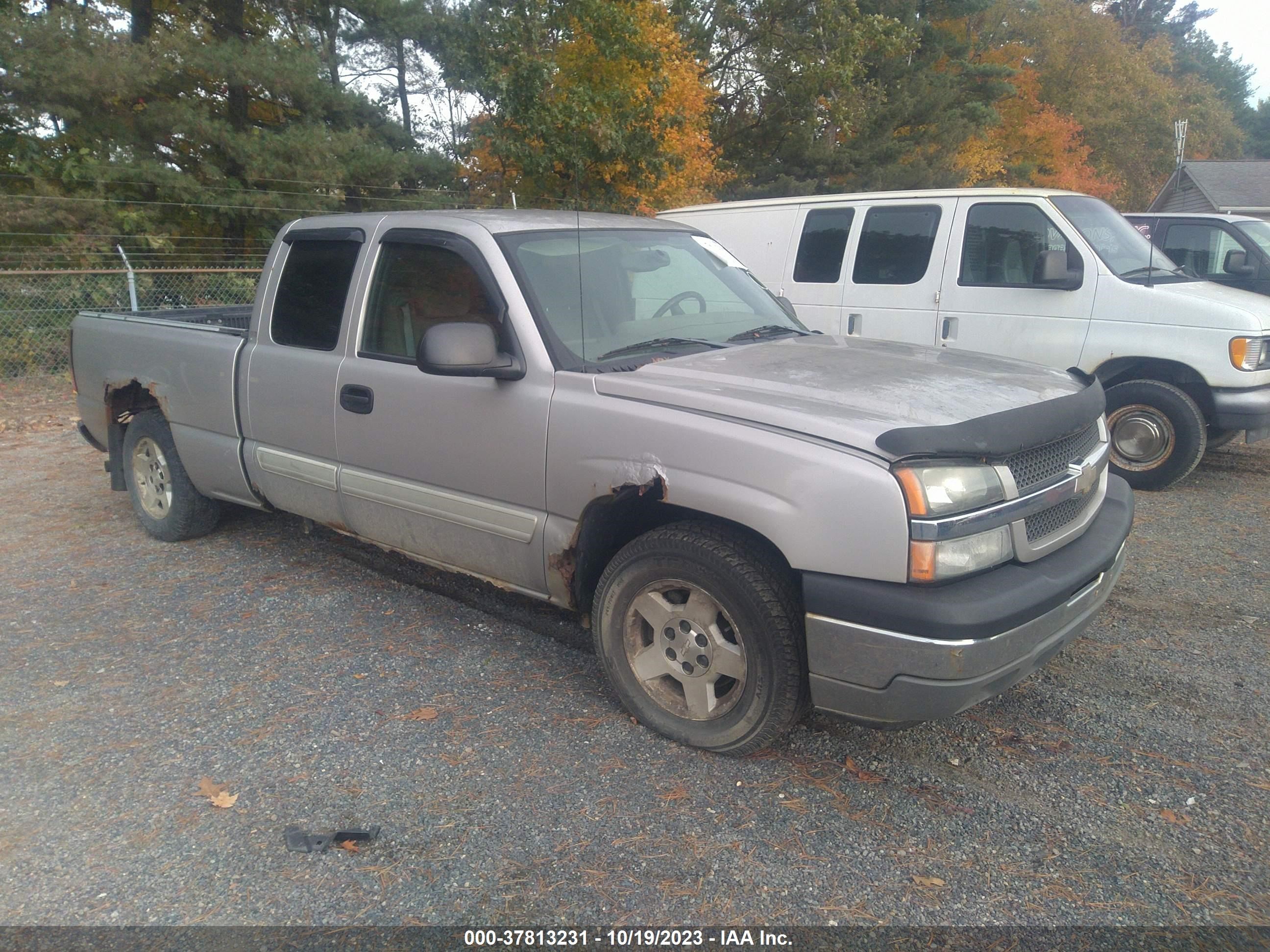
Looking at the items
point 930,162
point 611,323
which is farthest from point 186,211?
point 930,162

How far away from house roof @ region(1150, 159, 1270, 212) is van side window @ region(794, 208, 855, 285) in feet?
79.8

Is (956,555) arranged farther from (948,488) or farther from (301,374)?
(301,374)

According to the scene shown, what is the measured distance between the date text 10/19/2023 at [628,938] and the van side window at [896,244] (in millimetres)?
6012

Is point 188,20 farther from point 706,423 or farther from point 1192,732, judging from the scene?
point 1192,732

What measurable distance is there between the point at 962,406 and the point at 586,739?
1771mm

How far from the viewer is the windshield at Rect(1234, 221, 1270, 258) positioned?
9305 mm

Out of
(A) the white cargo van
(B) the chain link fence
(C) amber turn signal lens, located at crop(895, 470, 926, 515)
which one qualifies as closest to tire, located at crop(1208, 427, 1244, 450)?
(A) the white cargo van

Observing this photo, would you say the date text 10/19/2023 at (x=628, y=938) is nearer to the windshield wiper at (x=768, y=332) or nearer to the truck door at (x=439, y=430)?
the truck door at (x=439, y=430)

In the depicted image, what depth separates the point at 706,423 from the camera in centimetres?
311

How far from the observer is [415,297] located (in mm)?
4145

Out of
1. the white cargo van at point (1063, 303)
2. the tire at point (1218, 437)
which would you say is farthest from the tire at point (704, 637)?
the tire at point (1218, 437)

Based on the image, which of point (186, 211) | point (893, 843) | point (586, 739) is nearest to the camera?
point (893, 843)

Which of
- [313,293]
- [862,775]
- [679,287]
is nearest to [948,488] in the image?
[862,775]

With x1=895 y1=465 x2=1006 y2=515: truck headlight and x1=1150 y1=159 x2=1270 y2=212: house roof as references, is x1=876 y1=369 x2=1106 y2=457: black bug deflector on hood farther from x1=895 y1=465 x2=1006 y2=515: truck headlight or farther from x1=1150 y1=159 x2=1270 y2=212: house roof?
x1=1150 y1=159 x2=1270 y2=212: house roof
